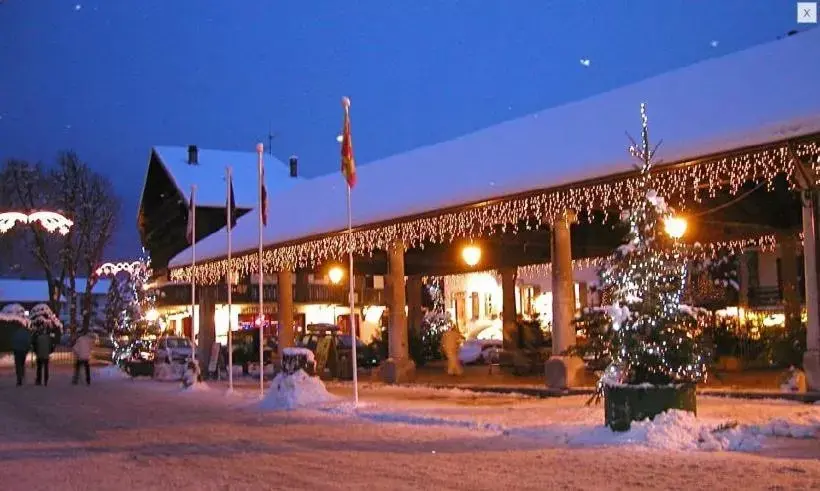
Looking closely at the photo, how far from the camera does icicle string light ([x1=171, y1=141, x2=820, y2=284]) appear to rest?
43.9ft

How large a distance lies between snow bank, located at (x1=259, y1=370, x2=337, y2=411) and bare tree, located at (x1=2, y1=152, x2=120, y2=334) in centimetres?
4153

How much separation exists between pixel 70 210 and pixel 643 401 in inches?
2024

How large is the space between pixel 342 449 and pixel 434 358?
2220 centimetres

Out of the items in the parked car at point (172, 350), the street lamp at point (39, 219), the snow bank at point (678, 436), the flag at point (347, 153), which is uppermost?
the street lamp at point (39, 219)

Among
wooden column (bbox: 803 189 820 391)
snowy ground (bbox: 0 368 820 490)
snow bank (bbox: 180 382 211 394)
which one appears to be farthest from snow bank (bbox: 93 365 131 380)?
wooden column (bbox: 803 189 820 391)

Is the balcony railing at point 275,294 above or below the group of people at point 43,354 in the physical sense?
above

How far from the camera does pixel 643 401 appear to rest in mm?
11453

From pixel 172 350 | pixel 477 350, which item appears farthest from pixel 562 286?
pixel 172 350

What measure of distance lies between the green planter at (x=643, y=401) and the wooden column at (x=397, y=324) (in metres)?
10.8

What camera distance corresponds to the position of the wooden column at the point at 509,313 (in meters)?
26.3

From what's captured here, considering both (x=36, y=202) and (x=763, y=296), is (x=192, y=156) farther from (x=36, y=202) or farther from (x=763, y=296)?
(x=763, y=296)

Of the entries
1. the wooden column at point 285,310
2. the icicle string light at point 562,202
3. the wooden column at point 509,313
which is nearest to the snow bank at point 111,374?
the wooden column at point 285,310

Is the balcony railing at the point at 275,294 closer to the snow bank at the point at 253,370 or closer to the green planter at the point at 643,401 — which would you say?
the snow bank at the point at 253,370

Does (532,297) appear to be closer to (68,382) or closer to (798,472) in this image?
(68,382)
